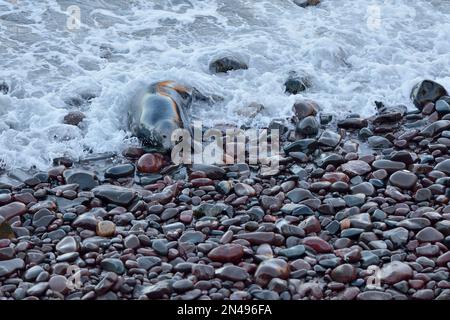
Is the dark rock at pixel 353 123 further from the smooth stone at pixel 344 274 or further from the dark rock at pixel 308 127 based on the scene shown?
the smooth stone at pixel 344 274

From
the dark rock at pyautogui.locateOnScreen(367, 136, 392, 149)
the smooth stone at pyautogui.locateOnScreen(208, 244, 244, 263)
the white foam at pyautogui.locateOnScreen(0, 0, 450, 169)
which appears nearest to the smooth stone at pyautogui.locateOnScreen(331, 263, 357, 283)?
the smooth stone at pyautogui.locateOnScreen(208, 244, 244, 263)

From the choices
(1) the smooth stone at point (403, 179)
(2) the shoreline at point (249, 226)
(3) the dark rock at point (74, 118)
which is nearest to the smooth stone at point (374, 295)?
(2) the shoreline at point (249, 226)

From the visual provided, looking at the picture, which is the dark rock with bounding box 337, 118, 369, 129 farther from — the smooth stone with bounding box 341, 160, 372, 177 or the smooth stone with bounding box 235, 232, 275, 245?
the smooth stone with bounding box 235, 232, 275, 245

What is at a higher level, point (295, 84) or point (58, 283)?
point (295, 84)

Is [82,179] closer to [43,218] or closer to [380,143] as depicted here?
[43,218]

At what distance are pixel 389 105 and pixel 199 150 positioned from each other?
6.79ft

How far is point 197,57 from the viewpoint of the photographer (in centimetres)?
711

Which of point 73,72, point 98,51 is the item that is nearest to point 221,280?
point 73,72

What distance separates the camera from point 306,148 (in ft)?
18.4

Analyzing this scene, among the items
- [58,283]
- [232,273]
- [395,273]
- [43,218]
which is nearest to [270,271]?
[232,273]

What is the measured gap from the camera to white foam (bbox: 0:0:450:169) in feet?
19.8

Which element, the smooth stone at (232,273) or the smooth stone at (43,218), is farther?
the smooth stone at (43,218)

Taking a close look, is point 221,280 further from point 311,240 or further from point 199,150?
point 199,150

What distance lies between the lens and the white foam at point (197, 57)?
6.04 m
